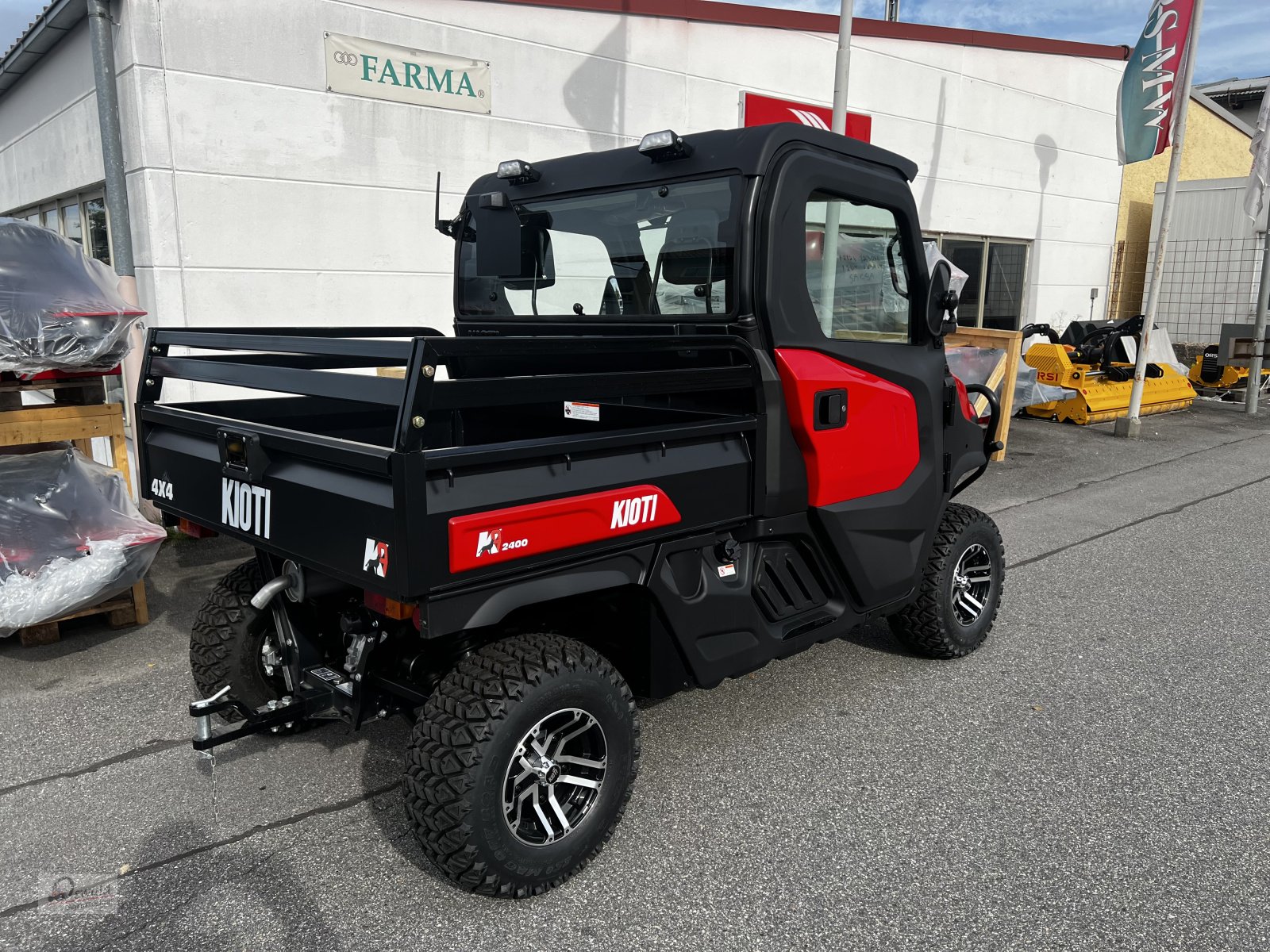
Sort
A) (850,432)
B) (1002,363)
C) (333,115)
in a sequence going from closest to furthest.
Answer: (850,432)
(333,115)
(1002,363)

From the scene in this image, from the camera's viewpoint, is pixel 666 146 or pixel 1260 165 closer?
pixel 666 146

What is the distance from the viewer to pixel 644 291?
3533 mm

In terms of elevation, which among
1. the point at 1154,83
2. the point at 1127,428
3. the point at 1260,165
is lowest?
the point at 1127,428

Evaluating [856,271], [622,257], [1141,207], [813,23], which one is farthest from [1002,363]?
[1141,207]

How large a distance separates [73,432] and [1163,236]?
36.3 feet

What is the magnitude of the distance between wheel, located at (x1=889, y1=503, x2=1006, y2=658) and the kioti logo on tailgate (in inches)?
106

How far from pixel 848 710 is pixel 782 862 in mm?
1126

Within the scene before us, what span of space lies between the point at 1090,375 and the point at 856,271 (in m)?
9.70

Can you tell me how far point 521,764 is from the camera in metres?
2.61

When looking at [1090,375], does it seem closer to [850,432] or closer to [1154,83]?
[1154,83]

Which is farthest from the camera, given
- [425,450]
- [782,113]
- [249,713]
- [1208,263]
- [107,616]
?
[1208,263]

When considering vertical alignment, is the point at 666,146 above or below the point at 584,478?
above

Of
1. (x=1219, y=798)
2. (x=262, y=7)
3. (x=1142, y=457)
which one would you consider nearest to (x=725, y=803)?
(x=1219, y=798)

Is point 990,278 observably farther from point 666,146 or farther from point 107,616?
point 107,616
